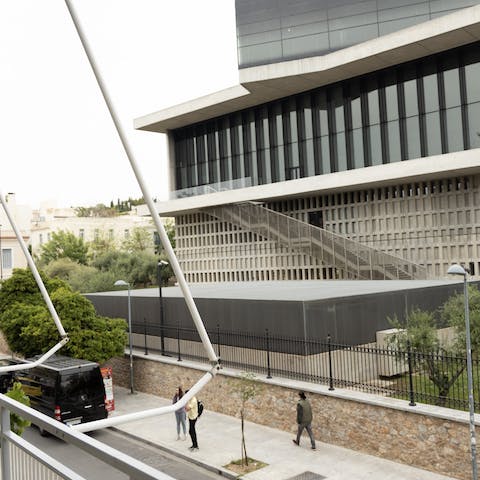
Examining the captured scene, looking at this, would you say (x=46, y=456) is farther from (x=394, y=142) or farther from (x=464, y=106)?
(x=394, y=142)

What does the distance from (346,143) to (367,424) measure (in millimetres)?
25244

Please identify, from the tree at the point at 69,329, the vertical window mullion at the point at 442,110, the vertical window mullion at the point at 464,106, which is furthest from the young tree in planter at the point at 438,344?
the vertical window mullion at the point at 442,110

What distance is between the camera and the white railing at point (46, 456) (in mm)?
2215

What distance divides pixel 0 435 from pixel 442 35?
31.8 meters

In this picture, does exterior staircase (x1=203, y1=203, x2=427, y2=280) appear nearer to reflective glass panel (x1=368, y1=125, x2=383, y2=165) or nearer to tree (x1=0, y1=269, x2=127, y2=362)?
reflective glass panel (x1=368, y1=125, x2=383, y2=165)

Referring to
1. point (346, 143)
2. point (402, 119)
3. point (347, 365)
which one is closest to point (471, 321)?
point (347, 365)

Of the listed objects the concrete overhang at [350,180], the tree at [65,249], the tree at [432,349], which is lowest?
the tree at [432,349]

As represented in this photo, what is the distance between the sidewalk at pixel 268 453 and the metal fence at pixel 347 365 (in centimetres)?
168

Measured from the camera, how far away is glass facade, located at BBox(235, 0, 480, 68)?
110 feet

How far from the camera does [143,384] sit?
→ 944 inches

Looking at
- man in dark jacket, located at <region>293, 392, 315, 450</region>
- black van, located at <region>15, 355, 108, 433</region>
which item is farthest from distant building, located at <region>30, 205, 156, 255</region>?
man in dark jacket, located at <region>293, 392, 315, 450</region>

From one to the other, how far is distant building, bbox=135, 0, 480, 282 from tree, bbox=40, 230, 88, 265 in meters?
39.2

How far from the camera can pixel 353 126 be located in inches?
1467

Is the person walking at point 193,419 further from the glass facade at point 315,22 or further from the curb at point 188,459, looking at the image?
the glass facade at point 315,22
